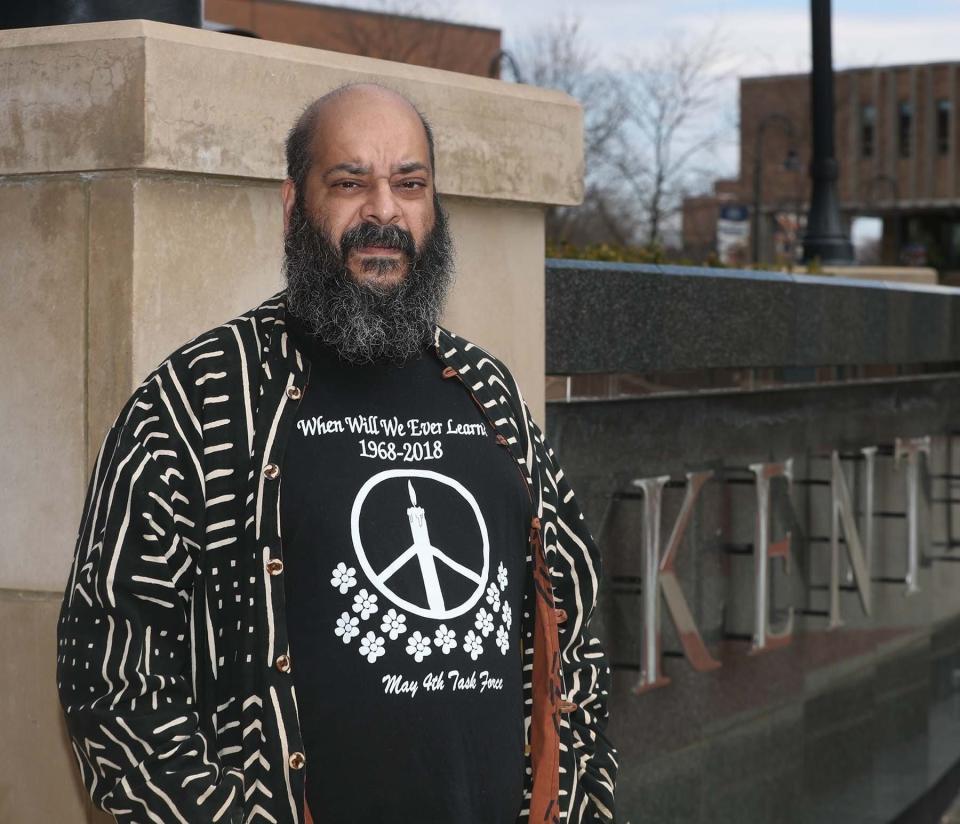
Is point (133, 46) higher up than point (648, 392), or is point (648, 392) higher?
point (133, 46)

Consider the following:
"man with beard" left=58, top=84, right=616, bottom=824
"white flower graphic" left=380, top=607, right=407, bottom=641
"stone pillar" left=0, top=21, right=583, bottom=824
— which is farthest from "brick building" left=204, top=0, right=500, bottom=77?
"white flower graphic" left=380, top=607, right=407, bottom=641

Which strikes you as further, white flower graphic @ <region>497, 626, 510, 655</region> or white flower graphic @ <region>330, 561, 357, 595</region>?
white flower graphic @ <region>497, 626, 510, 655</region>

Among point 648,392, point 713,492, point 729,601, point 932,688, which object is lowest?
point 932,688

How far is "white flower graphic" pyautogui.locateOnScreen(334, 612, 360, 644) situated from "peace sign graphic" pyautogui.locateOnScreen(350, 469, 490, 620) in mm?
65

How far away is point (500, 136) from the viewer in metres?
4.43

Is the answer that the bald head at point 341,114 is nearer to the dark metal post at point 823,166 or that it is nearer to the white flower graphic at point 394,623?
the white flower graphic at point 394,623

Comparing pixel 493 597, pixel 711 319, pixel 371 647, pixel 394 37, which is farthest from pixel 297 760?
pixel 394 37

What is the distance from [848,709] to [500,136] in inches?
168

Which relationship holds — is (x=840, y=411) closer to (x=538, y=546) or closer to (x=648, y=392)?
(x=648, y=392)

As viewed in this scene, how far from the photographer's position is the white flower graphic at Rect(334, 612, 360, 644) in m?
2.57

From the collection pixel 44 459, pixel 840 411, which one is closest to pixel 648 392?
pixel 840 411

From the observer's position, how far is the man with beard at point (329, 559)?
2.48 m

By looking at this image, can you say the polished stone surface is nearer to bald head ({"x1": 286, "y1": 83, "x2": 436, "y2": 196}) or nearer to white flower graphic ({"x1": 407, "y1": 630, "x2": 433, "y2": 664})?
bald head ({"x1": 286, "y1": 83, "x2": 436, "y2": 196})

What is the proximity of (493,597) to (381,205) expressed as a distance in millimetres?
665
